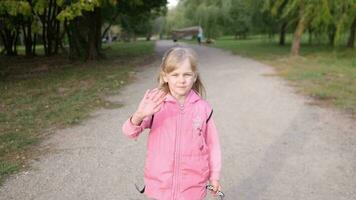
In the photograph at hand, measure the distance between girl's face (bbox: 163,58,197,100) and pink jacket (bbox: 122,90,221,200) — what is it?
61mm

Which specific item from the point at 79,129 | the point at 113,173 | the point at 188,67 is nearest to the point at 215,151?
the point at 188,67

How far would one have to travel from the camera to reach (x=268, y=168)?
17.7 ft

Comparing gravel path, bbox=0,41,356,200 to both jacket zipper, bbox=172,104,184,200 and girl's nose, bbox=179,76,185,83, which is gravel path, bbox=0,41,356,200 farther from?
→ girl's nose, bbox=179,76,185,83

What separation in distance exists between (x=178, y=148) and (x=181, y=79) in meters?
0.40

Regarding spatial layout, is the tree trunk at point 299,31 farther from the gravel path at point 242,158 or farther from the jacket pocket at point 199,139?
the jacket pocket at point 199,139

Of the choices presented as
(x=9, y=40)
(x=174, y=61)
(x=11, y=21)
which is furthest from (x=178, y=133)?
(x=9, y=40)

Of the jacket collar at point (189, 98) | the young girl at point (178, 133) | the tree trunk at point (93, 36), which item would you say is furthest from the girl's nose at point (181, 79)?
the tree trunk at point (93, 36)

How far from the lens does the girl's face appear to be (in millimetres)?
2559

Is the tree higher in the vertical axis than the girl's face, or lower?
higher

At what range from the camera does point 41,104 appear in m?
9.70

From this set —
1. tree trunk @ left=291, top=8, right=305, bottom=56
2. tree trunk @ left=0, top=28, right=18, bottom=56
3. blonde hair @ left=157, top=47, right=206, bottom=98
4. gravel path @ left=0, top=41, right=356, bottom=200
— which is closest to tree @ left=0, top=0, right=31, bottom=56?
tree trunk @ left=0, top=28, right=18, bottom=56

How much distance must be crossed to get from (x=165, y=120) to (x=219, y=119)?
5488mm

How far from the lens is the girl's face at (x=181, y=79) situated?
2.56 m

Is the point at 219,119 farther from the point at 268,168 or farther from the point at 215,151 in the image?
the point at 215,151
